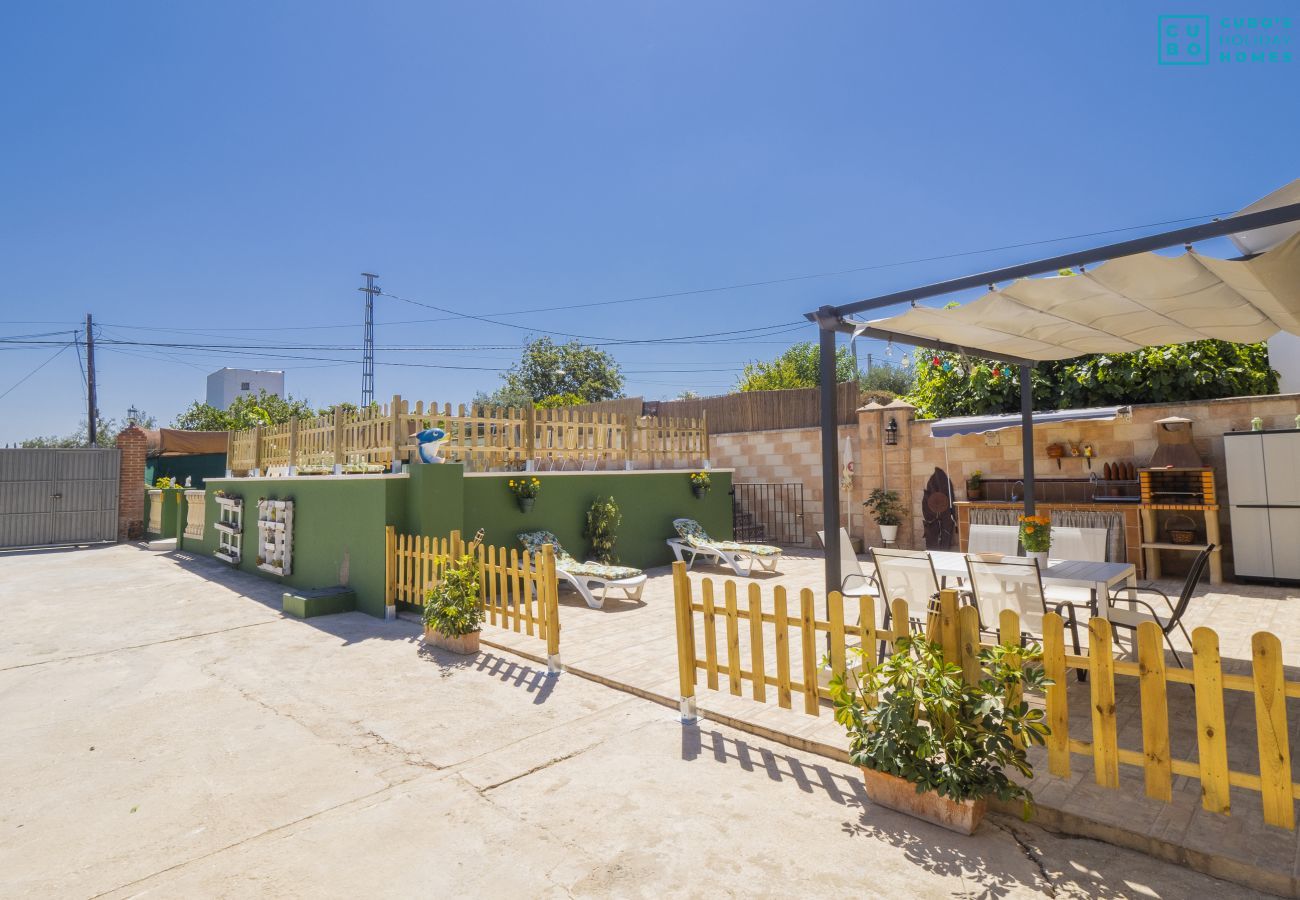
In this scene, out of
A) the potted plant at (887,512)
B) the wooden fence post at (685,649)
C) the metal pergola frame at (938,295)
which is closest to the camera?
the metal pergola frame at (938,295)

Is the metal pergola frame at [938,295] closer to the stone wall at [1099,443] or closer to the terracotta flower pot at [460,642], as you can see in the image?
the terracotta flower pot at [460,642]

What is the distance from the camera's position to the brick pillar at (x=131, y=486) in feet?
50.4

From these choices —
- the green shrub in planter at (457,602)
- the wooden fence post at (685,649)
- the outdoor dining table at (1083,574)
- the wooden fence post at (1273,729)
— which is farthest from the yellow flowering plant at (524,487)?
the wooden fence post at (1273,729)

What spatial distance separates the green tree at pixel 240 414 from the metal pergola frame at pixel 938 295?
2832cm

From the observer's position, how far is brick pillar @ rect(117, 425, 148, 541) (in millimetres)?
15371

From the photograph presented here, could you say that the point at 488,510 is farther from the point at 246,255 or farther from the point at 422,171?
the point at 246,255

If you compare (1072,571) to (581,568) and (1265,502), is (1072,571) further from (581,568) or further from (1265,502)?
(1265,502)

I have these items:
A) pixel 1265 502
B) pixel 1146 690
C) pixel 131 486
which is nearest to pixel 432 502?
pixel 1146 690

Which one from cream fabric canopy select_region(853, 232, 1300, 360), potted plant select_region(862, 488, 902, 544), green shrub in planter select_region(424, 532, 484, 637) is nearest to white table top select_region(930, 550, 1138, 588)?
Answer: cream fabric canopy select_region(853, 232, 1300, 360)

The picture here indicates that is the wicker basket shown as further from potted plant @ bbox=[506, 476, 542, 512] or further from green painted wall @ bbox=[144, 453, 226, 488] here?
green painted wall @ bbox=[144, 453, 226, 488]

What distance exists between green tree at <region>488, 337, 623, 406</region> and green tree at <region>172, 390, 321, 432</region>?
10957mm

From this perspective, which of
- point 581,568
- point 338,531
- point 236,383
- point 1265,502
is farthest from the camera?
point 236,383

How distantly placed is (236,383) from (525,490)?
2456 inches

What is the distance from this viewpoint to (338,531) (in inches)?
298
